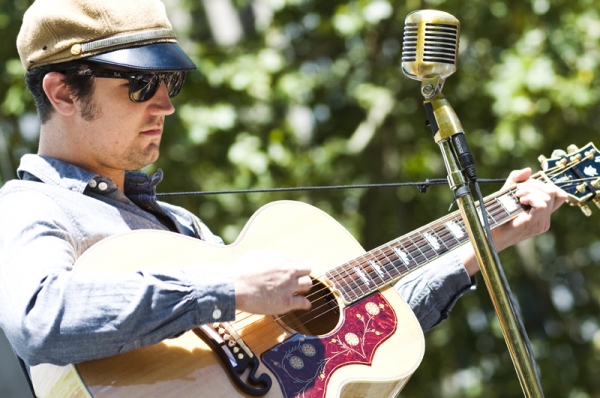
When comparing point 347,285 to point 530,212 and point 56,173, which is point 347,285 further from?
point 56,173

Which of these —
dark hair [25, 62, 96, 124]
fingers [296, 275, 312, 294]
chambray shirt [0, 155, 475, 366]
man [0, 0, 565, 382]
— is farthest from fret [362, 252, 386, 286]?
dark hair [25, 62, 96, 124]

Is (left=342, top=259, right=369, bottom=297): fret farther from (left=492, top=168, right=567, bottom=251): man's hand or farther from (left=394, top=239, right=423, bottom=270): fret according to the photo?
(left=492, top=168, right=567, bottom=251): man's hand

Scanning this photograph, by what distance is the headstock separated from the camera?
8.70 ft

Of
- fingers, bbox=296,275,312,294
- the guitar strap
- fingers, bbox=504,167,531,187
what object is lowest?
the guitar strap

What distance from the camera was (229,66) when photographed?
20.4ft

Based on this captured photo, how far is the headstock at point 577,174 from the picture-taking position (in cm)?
265

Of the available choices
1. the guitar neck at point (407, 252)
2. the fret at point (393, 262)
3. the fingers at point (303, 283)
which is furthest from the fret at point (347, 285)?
the fingers at point (303, 283)

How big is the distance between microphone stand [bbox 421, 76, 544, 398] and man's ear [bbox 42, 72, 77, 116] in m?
0.98

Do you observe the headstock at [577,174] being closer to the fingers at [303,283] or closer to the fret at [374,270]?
the fret at [374,270]

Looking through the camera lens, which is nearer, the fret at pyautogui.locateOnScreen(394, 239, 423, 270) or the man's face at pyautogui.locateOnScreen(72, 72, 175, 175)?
the man's face at pyautogui.locateOnScreen(72, 72, 175, 175)

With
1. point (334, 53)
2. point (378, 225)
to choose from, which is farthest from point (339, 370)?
point (334, 53)

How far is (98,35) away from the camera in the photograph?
2.25 metres

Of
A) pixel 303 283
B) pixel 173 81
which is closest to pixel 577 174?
pixel 303 283

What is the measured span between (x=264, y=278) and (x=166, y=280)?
244mm
